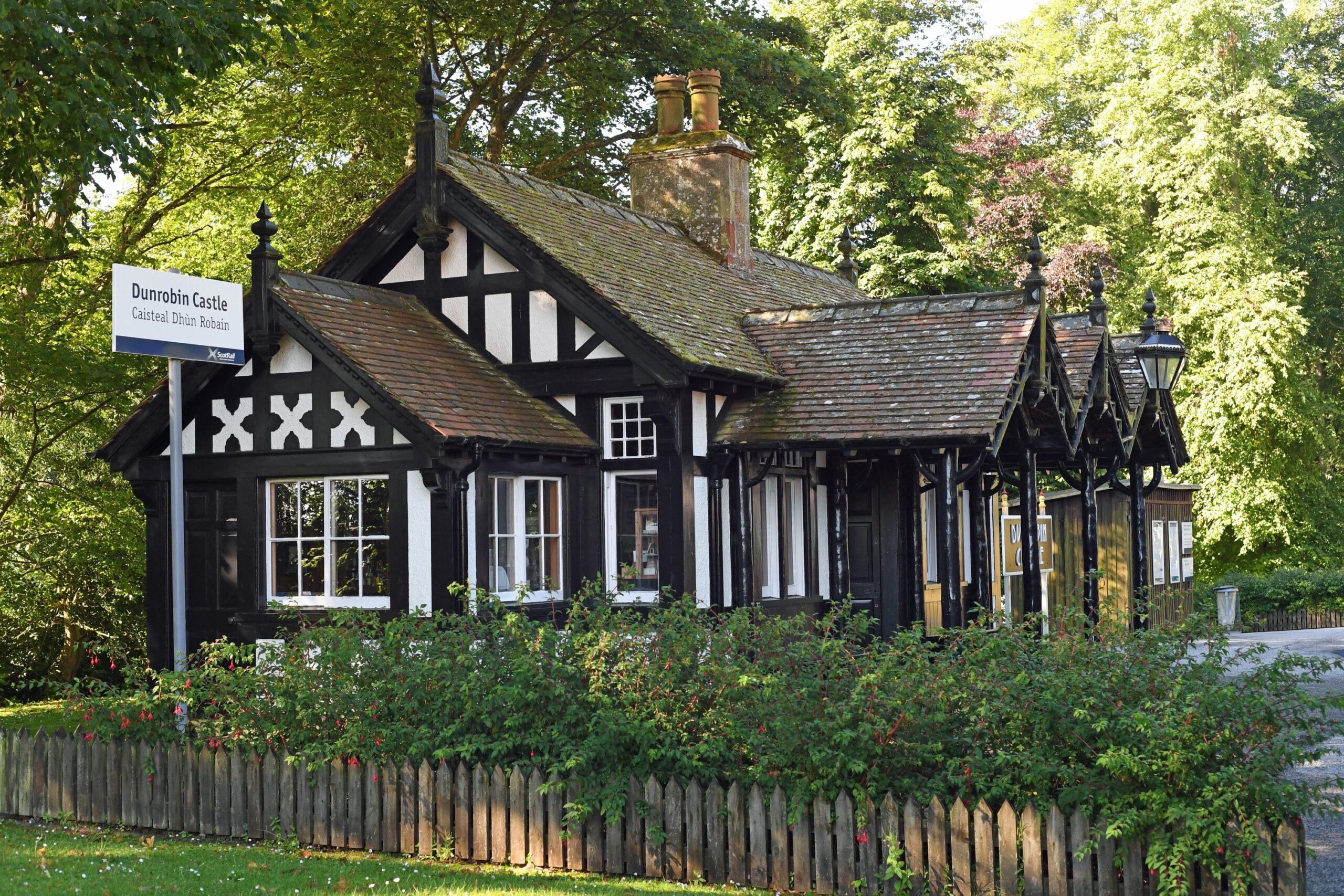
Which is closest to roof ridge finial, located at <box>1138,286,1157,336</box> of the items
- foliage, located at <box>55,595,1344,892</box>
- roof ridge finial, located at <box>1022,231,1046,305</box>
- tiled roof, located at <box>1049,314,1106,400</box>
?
tiled roof, located at <box>1049,314,1106,400</box>

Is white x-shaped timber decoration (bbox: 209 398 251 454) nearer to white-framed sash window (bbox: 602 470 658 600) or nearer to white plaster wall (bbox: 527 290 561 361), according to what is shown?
white plaster wall (bbox: 527 290 561 361)

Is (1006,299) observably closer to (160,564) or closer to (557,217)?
(557,217)

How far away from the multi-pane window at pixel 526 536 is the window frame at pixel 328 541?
3.53 ft

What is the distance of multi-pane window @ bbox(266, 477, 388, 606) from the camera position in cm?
1476

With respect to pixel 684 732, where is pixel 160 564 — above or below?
above

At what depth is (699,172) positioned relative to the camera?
22.1 metres

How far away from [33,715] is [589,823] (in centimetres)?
1321

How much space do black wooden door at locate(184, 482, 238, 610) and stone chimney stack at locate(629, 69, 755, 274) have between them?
29.4 ft

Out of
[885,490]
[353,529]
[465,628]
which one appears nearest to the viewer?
[465,628]

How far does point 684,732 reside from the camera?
9523mm

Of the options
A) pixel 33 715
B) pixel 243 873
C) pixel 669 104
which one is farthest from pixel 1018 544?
pixel 243 873

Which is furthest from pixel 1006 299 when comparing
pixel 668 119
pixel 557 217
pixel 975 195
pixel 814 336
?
pixel 975 195

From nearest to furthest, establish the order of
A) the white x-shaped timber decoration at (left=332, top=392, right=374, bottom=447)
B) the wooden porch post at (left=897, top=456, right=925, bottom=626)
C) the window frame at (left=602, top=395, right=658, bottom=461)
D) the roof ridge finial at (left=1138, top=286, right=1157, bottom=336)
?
the white x-shaped timber decoration at (left=332, top=392, right=374, bottom=447)
the window frame at (left=602, top=395, right=658, bottom=461)
the wooden porch post at (left=897, top=456, right=925, bottom=626)
the roof ridge finial at (left=1138, top=286, right=1157, bottom=336)

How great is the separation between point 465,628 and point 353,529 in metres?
4.03
